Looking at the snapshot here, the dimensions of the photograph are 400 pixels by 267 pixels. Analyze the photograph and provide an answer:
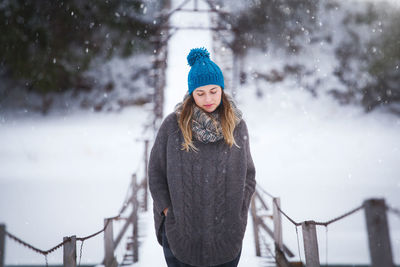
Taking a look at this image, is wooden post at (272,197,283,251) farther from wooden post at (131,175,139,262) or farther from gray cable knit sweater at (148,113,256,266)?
gray cable knit sweater at (148,113,256,266)

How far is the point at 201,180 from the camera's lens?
139cm

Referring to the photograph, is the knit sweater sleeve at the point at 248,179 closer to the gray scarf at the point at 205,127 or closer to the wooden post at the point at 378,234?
the gray scarf at the point at 205,127

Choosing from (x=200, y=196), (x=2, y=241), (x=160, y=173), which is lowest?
(x=2, y=241)

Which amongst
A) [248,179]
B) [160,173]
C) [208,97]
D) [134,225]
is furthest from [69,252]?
[134,225]

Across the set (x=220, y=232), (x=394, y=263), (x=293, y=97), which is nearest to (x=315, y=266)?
(x=394, y=263)

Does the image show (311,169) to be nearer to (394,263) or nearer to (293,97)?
(293,97)

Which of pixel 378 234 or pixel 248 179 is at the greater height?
pixel 248 179

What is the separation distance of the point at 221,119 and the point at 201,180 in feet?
1.14

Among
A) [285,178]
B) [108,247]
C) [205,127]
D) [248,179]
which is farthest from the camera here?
[285,178]

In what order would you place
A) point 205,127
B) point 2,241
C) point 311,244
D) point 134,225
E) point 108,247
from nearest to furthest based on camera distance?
point 205,127, point 2,241, point 311,244, point 108,247, point 134,225

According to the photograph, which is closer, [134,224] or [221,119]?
[221,119]

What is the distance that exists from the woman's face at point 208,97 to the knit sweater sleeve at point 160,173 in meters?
0.21

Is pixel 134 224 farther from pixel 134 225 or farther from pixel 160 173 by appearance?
pixel 160 173

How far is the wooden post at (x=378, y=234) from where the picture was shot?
179 cm
